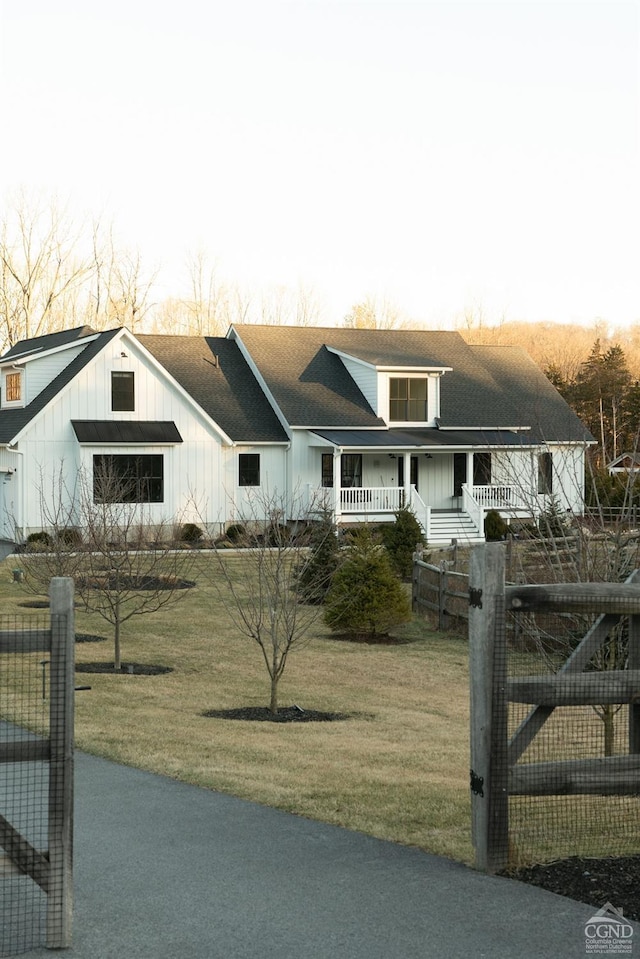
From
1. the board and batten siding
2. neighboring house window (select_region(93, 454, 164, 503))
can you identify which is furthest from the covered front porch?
neighboring house window (select_region(93, 454, 164, 503))

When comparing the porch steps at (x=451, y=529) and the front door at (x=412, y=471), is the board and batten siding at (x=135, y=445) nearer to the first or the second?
the front door at (x=412, y=471)

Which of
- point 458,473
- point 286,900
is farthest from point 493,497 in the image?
point 286,900

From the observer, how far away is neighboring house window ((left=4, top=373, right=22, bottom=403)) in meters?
37.9

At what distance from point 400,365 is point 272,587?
79.8 feet

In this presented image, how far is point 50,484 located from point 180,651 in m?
18.3

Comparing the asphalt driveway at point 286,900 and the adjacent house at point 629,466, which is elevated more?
the adjacent house at point 629,466

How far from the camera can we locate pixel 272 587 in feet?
56.1

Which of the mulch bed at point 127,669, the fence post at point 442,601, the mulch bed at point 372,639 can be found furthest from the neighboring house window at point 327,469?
the mulch bed at point 127,669

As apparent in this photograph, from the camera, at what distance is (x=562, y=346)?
95375 mm

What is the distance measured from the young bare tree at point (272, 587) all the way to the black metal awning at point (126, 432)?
3917 millimetres

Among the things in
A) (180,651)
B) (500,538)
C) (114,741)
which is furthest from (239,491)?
(114,741)

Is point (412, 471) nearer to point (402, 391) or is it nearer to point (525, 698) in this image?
point (402, 391)

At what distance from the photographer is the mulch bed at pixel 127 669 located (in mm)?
16312

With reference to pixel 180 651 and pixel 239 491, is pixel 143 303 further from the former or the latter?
pixel 180 651
